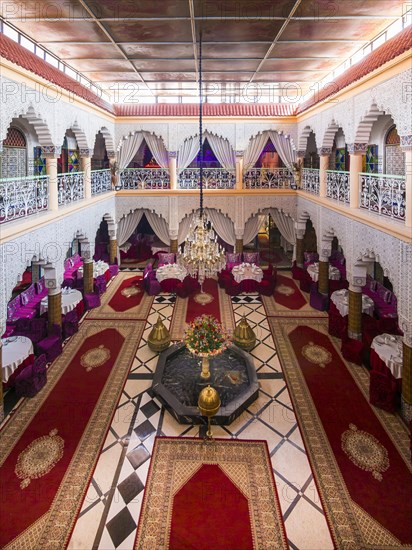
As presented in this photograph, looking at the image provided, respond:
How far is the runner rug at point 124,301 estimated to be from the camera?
1052cm

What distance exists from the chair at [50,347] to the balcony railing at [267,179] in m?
8.21

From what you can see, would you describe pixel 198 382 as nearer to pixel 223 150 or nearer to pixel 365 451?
pixel 365 451

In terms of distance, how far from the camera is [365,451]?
5.49m

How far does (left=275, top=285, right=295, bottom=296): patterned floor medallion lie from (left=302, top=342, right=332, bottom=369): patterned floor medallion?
11.3 feet

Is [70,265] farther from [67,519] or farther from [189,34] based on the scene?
[67,519]

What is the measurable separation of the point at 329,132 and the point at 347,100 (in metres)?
1.67

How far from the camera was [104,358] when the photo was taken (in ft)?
26.9

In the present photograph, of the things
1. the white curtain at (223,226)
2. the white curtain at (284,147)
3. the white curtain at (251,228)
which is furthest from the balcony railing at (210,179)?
the white curtain at (284,147)

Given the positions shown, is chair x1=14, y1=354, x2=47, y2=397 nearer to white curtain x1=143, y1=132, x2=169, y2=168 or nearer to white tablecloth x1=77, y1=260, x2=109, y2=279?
white tablecloth x1=77, y1=260, x2=109, y2=279

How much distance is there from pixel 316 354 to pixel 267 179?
7209mm

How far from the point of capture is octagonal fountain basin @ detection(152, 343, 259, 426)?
20.3 feet

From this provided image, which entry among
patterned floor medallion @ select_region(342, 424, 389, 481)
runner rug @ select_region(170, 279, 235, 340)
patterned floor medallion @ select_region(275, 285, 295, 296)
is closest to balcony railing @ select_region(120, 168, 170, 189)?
runner rug @ select_region(170, 279, 235, 340)

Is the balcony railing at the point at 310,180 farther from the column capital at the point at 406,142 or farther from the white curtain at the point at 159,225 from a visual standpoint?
the column capital at the point at 406,142

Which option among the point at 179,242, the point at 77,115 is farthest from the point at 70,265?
the point at 77,115
